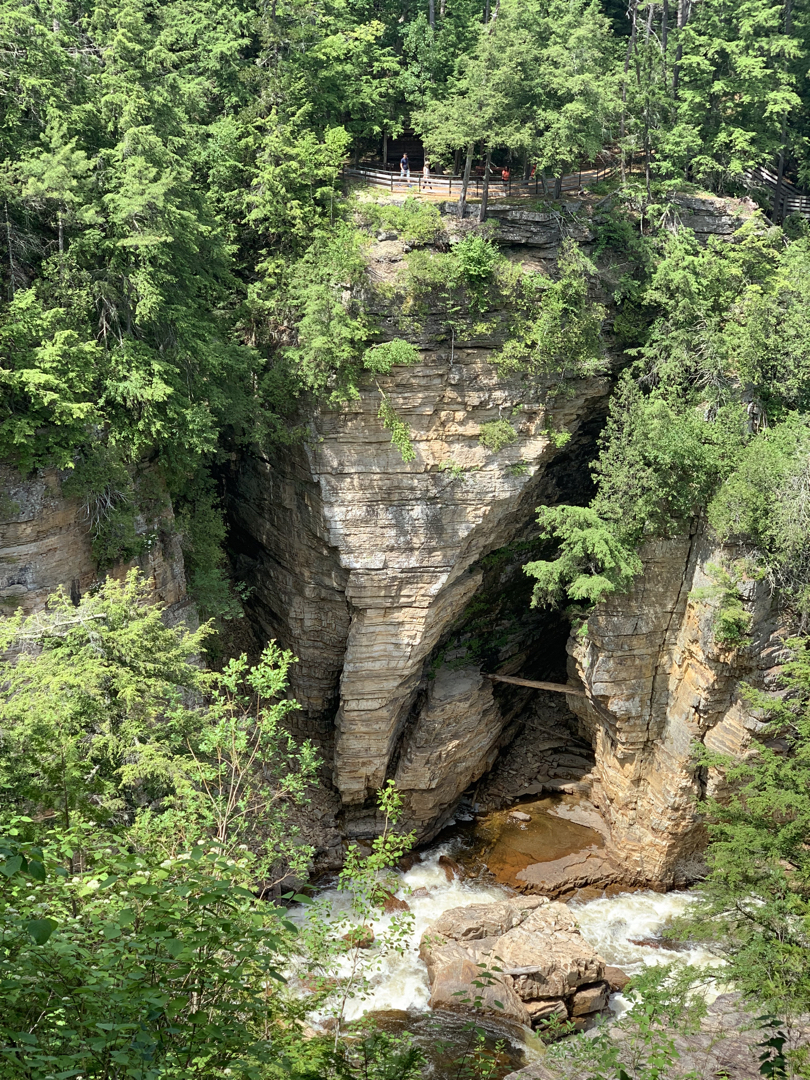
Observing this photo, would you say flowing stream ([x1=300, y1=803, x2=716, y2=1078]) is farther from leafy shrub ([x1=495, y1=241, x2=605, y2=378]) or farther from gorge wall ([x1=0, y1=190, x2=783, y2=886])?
leafy shrub ([x1=495, y1=241, x2=605, y2=378])

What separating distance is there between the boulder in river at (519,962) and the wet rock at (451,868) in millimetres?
2182

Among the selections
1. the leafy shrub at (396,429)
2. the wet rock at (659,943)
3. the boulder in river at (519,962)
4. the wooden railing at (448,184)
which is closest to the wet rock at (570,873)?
the wet rock at (659,943)

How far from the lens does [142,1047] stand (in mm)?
5109

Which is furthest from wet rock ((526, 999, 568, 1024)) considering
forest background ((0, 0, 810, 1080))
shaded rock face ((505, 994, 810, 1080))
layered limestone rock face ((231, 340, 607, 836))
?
layered limestone rock face ((231, 340, 607, 836))

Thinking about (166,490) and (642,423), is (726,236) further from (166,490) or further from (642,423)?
(166,490)

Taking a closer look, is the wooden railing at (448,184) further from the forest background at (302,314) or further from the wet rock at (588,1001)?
the wet rock at (588,1001)

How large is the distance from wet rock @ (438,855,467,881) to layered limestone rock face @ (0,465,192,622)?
11.2m

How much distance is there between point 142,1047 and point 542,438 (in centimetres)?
1682

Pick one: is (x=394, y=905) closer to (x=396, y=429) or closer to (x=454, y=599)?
(x=454, y=599)

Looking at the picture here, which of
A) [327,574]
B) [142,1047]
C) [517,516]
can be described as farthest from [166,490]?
[142,1047]

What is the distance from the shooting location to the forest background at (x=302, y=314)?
42.0ft

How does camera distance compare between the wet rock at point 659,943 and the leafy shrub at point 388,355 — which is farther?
the wet rock at point 659,943

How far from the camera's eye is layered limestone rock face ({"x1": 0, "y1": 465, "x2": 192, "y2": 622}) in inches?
590

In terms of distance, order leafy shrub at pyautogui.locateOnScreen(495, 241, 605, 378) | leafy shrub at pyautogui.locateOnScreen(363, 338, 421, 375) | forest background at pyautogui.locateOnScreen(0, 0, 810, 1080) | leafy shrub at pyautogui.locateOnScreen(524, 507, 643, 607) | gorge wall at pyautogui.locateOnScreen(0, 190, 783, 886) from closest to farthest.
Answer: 1. forest background at pyautogui.locateOnScreen(0, 0, 810, 1080)
2. leafy shrub at pyautogui.locateOnScreen(363, 338, 421, 375)
3. leafy shrub at pyautogui.locateOnScreen(524, 507, 643, 607)
4. gorge wall at pyautogui.locateOnScreen(0, 190, 783, 886)
5. leafy shrub at pyautogui.locateOnScreen(495, 241, 605, 378)
